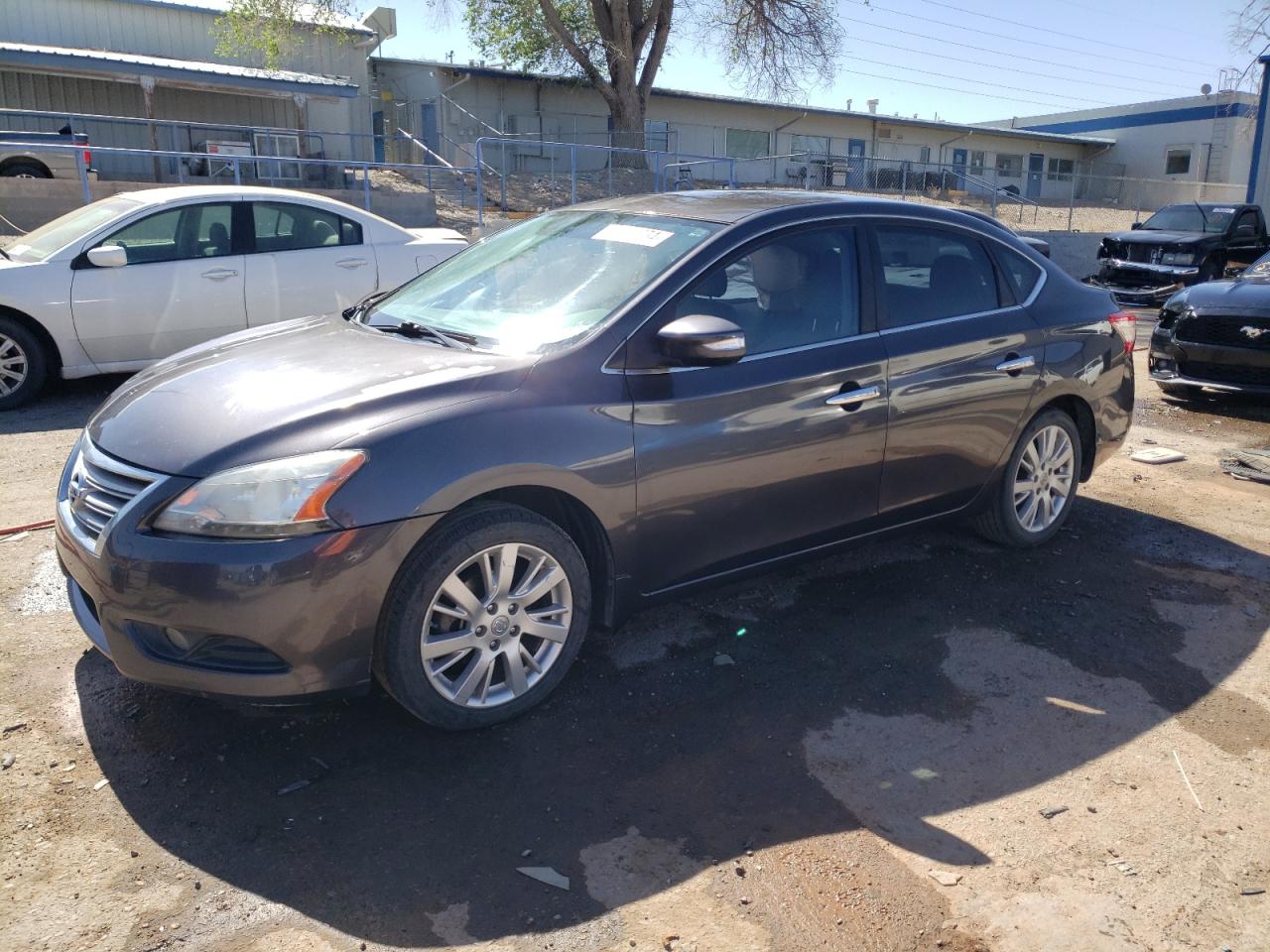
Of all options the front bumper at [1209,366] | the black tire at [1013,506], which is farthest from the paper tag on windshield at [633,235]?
the front bumper at [1209,366]

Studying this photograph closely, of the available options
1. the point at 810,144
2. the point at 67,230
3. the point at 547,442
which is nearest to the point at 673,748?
the point at 547,442

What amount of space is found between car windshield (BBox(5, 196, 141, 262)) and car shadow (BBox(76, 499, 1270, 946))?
5018mm

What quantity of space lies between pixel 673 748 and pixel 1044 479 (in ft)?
9.10

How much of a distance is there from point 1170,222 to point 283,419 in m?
18.6

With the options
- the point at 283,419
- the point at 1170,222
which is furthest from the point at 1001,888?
the point at 1170,222

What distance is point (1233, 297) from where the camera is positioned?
8.21 m

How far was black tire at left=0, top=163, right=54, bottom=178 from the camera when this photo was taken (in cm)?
1730

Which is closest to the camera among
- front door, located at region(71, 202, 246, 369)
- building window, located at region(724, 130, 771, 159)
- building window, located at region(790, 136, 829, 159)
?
front door, located at region(71, 202, 246, 369)

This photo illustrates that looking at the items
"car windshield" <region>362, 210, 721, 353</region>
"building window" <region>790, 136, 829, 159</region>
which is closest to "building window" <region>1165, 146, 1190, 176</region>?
"building window" <region>790, 136, 829, 159</region>

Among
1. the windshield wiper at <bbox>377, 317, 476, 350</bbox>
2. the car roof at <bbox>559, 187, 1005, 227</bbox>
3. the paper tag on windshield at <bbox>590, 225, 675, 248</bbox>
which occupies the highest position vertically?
the car roof at <bbox>559, 187, 1005, 227</bbox>

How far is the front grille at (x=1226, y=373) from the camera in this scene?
26.2 feet

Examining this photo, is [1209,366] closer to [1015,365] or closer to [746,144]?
[1015,365]

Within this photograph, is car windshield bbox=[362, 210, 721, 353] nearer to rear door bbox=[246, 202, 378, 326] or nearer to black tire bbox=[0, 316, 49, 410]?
rear door bbox=[246, 202, 378, 326]

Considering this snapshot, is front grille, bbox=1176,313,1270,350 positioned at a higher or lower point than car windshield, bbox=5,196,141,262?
lower
